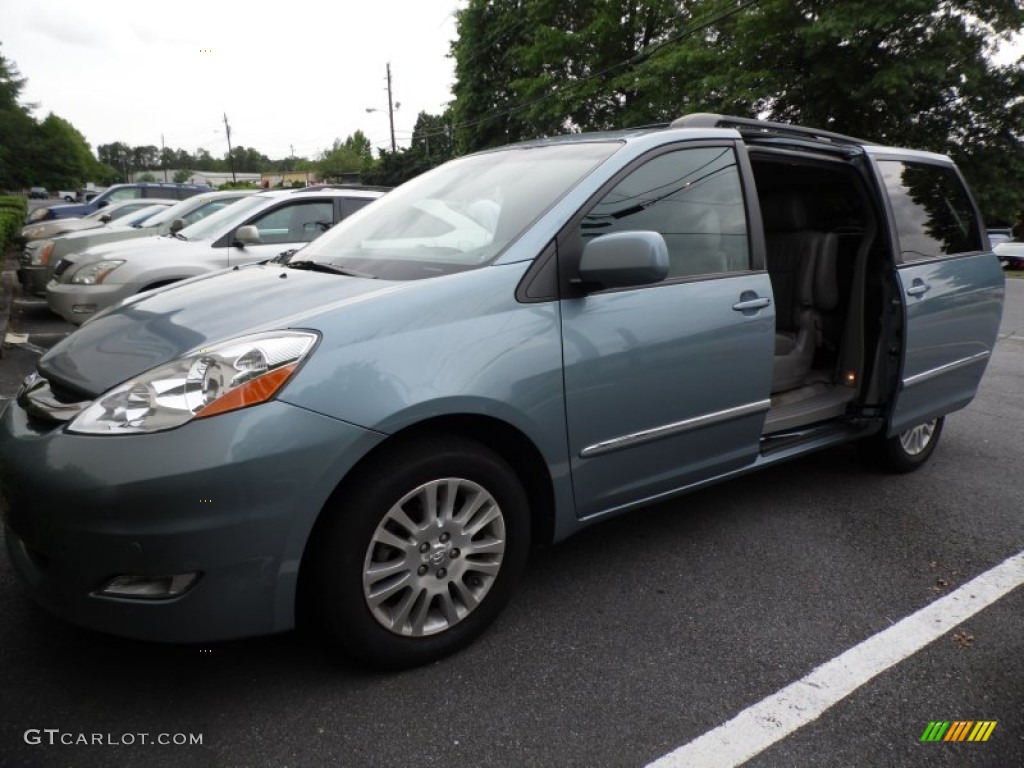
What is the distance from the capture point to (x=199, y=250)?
6.34 meters

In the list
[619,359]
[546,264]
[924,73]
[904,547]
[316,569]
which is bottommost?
[904,547]

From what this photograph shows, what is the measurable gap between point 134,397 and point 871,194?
10.9 feet

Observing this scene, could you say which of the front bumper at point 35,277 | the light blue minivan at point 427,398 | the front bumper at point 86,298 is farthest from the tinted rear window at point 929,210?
the front bumper at point 35,277

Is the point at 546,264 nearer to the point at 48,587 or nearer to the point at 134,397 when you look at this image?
the point at 134,397

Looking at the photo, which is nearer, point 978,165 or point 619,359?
point 619,359

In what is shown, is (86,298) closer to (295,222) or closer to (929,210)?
(295,222)

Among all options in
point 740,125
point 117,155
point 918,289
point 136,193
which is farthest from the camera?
point 117,155

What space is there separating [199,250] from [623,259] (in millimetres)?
5205

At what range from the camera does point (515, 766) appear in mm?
1782

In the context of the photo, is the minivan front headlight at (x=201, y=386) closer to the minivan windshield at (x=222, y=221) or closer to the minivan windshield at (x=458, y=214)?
the minivan windshield at (x=458, y=214)

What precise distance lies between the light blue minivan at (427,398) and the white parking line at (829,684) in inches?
29.6

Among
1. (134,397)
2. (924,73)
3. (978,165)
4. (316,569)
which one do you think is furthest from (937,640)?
(978,165)

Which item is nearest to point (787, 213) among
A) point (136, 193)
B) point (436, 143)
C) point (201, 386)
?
point (201, 386)

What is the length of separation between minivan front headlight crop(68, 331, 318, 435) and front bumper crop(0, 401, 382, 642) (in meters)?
0.04
